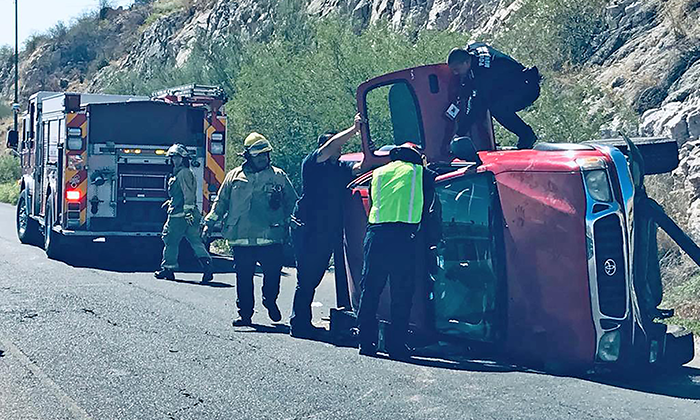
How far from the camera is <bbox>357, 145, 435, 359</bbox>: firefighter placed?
8742 mm

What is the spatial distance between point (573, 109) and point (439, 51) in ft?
10.4

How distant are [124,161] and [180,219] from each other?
8.07ft

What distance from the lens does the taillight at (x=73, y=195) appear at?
1652cm

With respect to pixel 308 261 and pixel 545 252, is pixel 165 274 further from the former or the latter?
pixel 545 252

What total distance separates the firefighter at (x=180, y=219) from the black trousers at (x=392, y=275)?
5752 mm

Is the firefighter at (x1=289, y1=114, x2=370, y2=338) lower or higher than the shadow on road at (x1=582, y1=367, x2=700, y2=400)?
higher

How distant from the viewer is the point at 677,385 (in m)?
7.82

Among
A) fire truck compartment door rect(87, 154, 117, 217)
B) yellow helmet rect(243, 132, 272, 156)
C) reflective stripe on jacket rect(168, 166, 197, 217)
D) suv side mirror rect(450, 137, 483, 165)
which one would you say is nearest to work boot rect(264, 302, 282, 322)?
yellow helmet rect(243, 132, 272, 156)

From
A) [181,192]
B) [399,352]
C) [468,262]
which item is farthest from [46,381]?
[181,192]

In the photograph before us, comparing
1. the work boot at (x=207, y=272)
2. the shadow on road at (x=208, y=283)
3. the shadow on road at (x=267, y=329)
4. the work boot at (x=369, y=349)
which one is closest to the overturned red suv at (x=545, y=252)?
the work boot at (x=369, y=349)

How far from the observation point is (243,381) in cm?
799

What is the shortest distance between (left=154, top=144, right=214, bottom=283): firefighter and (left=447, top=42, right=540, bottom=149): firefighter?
5735 mm

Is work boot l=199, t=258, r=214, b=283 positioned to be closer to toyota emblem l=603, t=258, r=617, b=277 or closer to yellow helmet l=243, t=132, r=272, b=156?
yellow helmet l=243, t=132, r=272, b=156

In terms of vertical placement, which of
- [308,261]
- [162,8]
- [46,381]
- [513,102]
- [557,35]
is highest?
[162,8]
